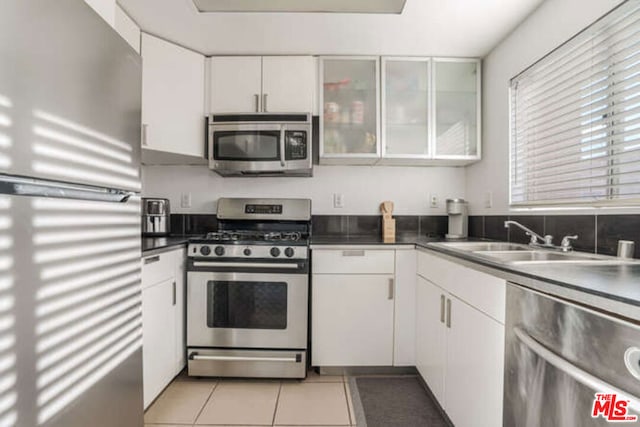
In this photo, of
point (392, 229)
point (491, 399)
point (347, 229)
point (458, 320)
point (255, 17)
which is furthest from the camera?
point (347, 229)

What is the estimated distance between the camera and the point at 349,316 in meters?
2.09

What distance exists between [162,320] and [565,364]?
1821 mm

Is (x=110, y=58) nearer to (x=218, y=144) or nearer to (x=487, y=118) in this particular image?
(x=218, y=144)

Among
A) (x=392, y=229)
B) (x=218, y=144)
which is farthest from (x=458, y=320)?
(x=218, y=144)

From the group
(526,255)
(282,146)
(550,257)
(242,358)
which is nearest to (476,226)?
(526,255)

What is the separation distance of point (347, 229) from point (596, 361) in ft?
6.40

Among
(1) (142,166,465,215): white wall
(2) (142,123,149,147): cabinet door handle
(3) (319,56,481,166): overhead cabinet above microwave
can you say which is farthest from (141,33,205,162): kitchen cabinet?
(3) (319,56,481,166): overhead cabinet above microwave

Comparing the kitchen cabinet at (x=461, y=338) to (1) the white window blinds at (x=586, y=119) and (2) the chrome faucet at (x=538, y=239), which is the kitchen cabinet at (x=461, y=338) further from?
(1) the white window blinds at (x=586, y=119)

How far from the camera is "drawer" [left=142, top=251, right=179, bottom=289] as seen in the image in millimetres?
1626

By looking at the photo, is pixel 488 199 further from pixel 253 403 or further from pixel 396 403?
pixel 253 403

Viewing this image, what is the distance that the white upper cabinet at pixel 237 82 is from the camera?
7.61 feet

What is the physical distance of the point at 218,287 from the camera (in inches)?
80.1

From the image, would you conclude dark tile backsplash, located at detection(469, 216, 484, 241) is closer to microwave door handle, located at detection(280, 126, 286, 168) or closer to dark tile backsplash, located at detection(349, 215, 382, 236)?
dark tile backsplash, located at detection(349, 215, 382, 236)

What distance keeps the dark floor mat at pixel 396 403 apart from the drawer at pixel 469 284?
27.5 inches
